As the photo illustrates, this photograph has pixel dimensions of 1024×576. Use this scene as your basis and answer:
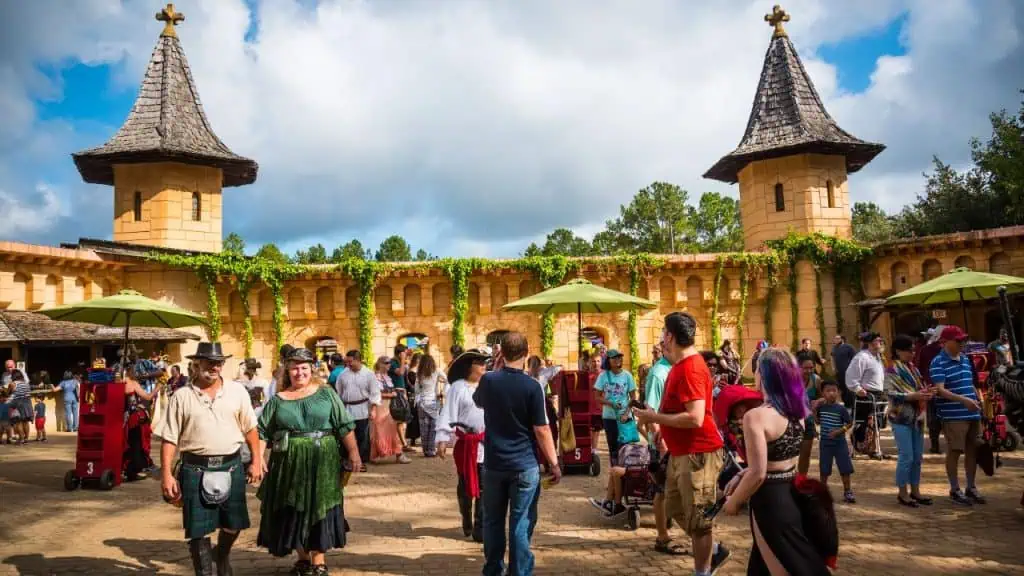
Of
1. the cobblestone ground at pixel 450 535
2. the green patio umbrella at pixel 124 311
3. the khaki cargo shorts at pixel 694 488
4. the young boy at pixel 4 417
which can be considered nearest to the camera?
the khaki cargo shorts at pixel 694 488

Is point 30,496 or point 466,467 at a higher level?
point 466,467

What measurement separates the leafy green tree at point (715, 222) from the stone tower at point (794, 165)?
37.7 metres

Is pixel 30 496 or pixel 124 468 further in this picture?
pixel 124 468

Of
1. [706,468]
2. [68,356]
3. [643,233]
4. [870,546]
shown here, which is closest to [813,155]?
[870,546]

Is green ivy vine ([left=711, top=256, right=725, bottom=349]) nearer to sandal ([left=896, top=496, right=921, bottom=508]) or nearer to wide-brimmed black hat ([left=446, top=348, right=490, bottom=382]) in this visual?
sandal ([left=896, top=496, right=921, bottom=508])

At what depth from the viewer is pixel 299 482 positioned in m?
5.18

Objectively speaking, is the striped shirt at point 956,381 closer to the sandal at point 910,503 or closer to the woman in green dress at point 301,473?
the sandal at point 910,503

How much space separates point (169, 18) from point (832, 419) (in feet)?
78.1

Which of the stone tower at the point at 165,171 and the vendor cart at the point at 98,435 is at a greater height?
the stone tower at the point at 165,171

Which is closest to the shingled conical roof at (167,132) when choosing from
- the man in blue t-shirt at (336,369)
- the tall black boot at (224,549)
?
the man in blue t-shirt at (336,369)

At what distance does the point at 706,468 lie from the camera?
481 centimetres

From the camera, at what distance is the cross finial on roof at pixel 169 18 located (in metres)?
23.3

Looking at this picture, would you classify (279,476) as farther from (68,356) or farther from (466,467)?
(68,356)

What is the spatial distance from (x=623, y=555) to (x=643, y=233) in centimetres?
5579
